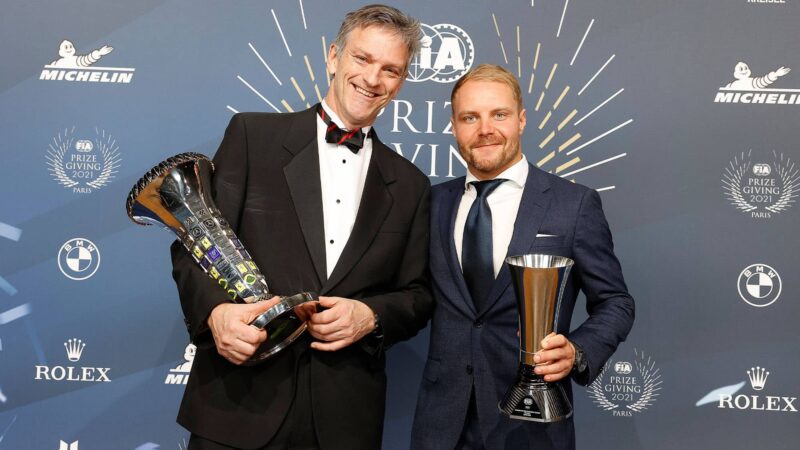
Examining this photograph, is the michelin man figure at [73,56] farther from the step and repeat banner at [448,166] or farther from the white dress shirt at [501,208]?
the white dress shirt at [501,208]

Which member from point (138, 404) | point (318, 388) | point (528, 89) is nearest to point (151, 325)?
point (138, 404)

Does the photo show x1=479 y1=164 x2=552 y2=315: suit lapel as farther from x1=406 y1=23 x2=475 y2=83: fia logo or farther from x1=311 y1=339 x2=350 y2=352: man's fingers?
x1=406 y1=23 x2=475 y2=83: fia logo

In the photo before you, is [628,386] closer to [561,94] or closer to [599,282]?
[599,282]

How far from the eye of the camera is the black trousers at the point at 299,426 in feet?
7.65

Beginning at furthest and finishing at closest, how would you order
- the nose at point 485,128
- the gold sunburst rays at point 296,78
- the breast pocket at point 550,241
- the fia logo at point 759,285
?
the gold sunburst rays at point 296,78 → the fia logo at point 759,285 → the nose at point 485,128 → the breast pocket at point 550,241

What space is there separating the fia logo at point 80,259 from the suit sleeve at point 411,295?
1786 mm

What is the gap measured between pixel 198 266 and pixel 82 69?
1889 mm

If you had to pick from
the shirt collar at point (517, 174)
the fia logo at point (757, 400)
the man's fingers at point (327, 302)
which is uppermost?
the shirt collar at point (517, 174)

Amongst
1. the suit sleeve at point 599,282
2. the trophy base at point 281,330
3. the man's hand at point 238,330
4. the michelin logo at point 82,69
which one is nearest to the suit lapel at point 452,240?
the suit sleeve at point 599,282

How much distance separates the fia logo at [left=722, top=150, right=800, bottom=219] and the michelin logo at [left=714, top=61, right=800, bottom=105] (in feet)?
0.80

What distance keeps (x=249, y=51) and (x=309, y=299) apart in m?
1.90

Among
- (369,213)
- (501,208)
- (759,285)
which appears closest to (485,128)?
(501,208)

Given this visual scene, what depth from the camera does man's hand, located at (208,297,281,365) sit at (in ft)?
6.82

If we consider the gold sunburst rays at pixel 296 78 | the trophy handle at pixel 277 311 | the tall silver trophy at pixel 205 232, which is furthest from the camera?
the gold sunburst rays at pixel 296 78
